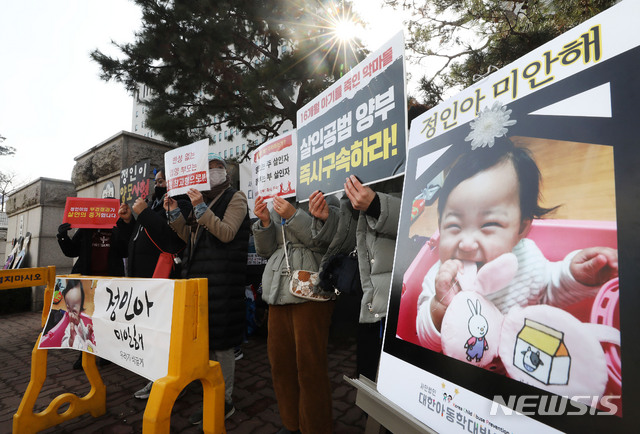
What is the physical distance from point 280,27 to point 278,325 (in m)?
5.17

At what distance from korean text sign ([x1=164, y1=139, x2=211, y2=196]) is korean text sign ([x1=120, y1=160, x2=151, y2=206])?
91cm

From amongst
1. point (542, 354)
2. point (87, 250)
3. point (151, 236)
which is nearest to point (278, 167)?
point (151, 236)

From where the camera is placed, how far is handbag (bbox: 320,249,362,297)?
1.74m

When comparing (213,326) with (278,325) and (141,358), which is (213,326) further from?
(141,358)

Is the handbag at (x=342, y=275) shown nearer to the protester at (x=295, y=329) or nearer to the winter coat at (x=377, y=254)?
the winter coat at (x=377, y=254)

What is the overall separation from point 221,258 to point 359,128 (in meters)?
1.41

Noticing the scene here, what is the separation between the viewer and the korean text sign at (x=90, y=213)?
3.42 m

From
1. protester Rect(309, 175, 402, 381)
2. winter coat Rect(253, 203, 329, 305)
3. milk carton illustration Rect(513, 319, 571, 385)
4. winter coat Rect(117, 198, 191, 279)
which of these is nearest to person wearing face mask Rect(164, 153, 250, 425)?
winter coat Rect(117, 198, 191, 279)

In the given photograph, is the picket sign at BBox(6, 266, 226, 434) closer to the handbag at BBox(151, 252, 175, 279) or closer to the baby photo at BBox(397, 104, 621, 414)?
the baby photo at BBox(397, 104, 621, 414)

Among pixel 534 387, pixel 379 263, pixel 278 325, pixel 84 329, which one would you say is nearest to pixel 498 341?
pixel 534 387

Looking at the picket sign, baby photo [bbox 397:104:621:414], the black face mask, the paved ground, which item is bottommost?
the paved ground

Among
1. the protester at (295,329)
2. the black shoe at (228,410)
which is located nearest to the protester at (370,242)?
the protester at (295,329)

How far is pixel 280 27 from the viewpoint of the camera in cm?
557

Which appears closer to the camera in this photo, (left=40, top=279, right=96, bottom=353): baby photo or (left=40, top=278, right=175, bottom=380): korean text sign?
(left=40, top=278, right=175, bottom=380): korean text sign
